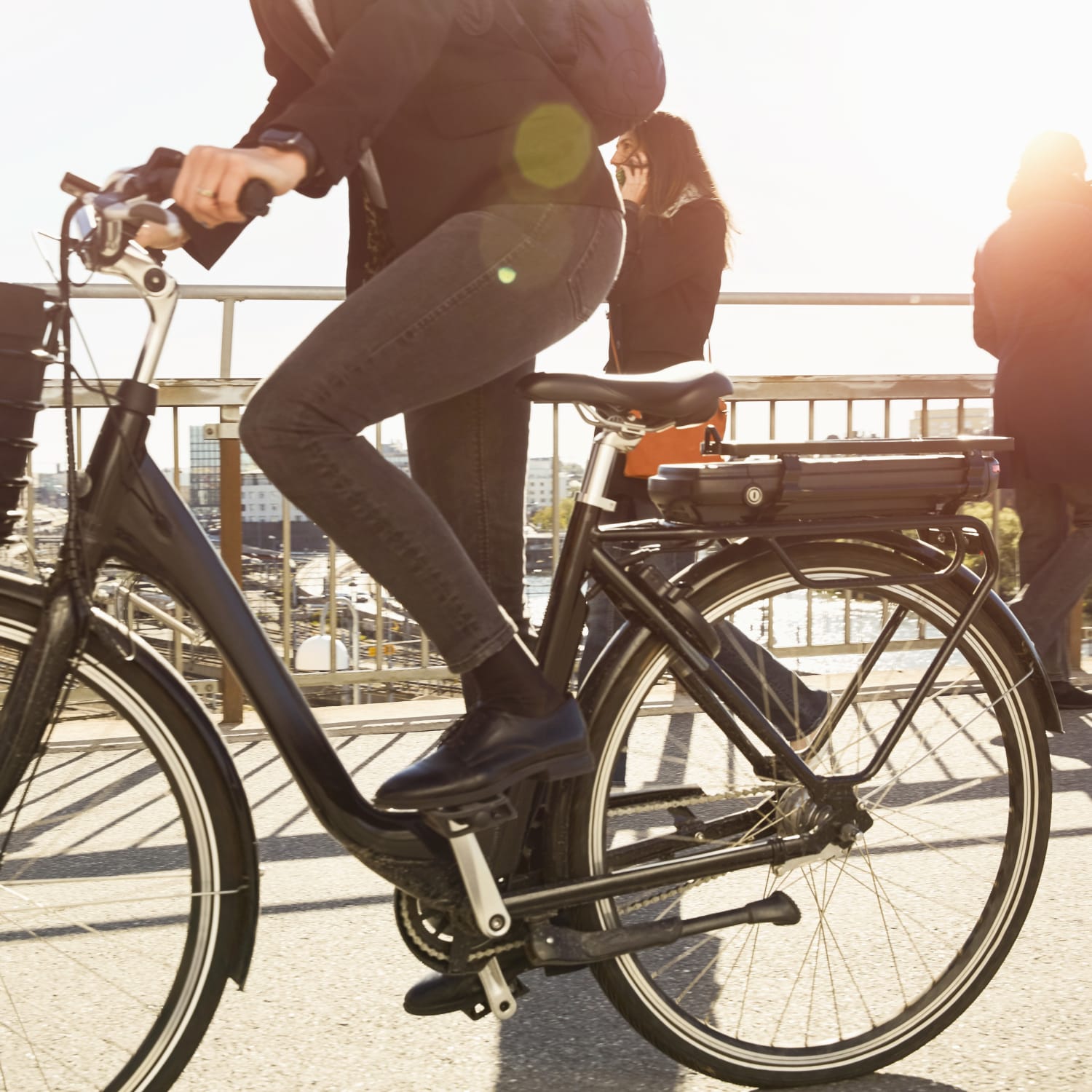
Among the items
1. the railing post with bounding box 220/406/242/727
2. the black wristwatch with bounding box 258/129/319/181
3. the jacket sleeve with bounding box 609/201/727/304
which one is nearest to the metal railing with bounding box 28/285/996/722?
the railing post with bounding box 220/406/242/727

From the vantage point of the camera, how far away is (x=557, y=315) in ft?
6.73

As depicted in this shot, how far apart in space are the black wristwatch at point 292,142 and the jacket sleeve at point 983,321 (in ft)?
12.8

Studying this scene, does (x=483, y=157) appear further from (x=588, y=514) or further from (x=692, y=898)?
(x=692, y=898)

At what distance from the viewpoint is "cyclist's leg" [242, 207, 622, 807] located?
1881 millimetres

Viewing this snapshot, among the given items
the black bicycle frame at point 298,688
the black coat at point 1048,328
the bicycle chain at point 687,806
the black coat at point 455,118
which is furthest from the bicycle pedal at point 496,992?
the black coat at point 1048,328

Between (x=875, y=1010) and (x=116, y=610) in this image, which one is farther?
(x=875, y=1010)

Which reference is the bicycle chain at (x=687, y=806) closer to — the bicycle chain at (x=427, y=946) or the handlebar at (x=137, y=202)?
the bicycle chain at (x=427, y=946)

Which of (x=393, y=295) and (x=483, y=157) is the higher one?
(x=483, y=157)

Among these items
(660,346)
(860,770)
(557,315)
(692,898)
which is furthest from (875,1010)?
(660,346)

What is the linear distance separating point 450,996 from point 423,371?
97cm

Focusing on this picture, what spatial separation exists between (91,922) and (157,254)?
1.23 m

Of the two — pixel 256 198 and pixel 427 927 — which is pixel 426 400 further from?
pixel 427 927

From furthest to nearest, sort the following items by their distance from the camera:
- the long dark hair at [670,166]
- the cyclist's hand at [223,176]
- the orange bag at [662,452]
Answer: the long dark hair at [670,166], the orange bag at [662,452], the cyclist's hand at [223,176]

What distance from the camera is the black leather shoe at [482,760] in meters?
1.95
